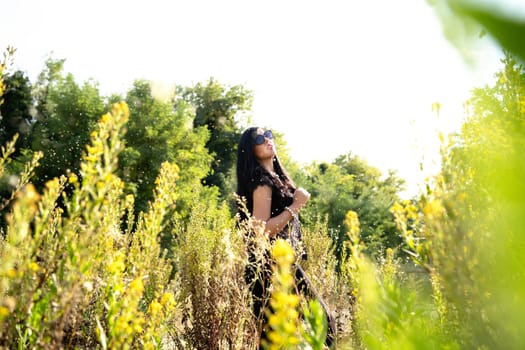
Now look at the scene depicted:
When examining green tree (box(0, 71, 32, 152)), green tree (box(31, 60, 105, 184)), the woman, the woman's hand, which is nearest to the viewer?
the woman

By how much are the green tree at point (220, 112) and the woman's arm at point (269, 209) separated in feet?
84.1

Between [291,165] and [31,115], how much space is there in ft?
54.7

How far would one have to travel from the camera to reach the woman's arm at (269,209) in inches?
141

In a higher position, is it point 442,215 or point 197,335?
point 442,215

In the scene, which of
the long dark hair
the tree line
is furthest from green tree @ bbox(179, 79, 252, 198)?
the long dark hair

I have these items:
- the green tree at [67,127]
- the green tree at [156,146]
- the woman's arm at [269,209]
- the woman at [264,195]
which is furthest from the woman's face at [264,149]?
the green tree at [67,127]

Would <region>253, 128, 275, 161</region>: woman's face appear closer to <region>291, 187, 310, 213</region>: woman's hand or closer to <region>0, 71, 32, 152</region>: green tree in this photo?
<region>291, 187, 310, 213</region>: woman's hand

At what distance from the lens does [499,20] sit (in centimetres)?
28

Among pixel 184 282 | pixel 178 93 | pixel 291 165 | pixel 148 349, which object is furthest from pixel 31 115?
pixel 148 349

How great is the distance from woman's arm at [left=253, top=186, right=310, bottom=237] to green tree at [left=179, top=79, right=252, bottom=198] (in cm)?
2563

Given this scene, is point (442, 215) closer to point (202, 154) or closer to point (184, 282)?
point (184, 282)

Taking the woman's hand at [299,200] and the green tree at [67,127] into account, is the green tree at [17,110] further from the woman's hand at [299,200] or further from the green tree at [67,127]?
the woman's hand at [299,200]

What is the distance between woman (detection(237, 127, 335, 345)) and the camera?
359 cm

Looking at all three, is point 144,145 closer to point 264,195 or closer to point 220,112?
point 220,112
